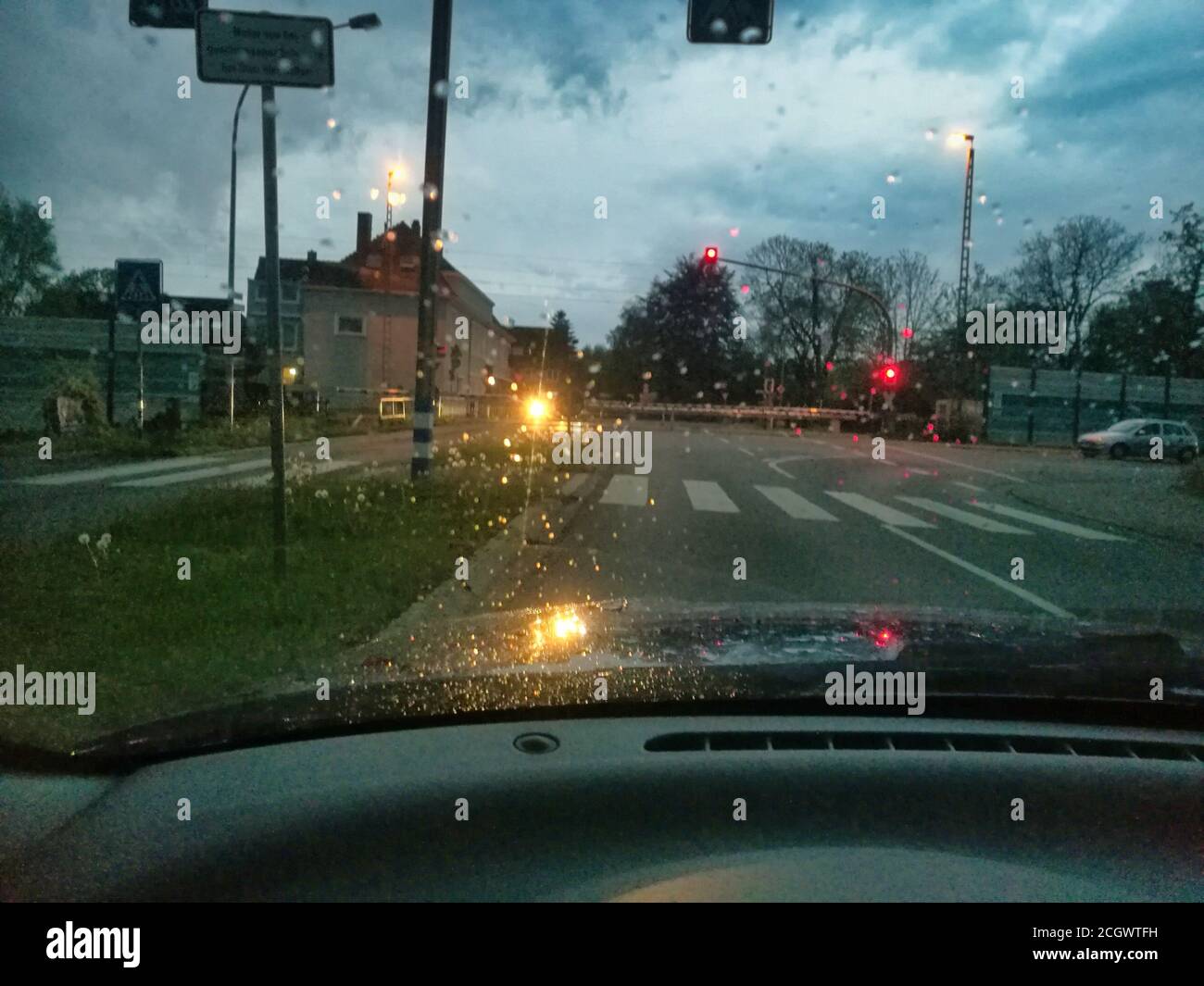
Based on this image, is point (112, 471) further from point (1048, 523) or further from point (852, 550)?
point (1048, 523)

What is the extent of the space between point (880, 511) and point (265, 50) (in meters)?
11.4

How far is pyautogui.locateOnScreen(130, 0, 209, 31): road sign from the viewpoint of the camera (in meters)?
6.86

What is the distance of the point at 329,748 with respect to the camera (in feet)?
9.65

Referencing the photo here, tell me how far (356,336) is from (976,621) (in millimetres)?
42260

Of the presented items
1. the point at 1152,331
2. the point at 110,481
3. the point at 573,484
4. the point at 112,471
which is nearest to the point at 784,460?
the point at 573,484

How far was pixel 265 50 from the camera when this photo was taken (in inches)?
261

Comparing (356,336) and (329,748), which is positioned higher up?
(356,336)

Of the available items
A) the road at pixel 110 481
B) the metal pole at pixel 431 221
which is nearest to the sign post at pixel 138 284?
the road at pixel 110 481

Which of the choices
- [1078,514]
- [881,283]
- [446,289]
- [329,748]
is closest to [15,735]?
[329,748]

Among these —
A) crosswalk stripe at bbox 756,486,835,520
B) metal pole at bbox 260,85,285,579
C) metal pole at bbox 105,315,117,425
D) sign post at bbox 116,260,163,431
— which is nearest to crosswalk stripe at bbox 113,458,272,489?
sign post at bbox 116,260,163,431

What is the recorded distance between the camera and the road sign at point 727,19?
26.8 feet

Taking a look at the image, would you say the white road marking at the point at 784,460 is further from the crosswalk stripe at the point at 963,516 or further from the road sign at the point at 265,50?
the road sign at the point at 265,50
